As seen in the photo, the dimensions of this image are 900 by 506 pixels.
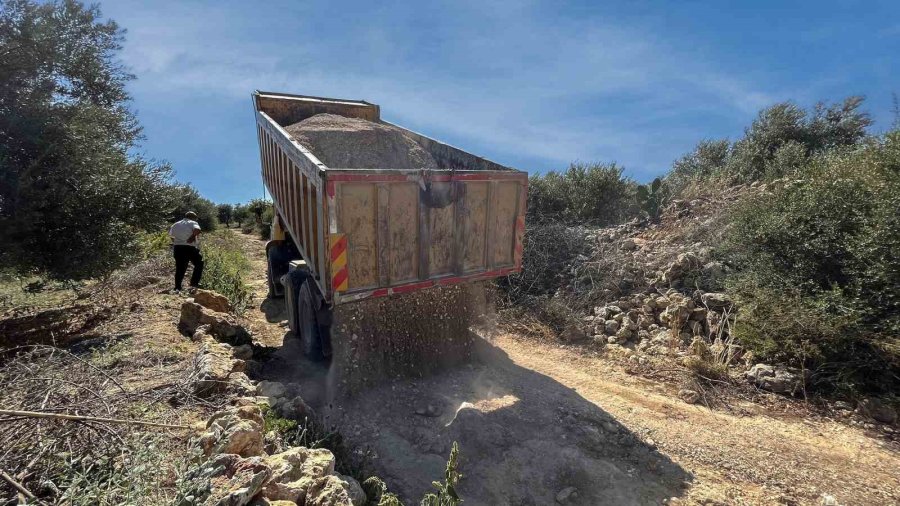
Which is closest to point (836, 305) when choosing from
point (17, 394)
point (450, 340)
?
point (450, 340)

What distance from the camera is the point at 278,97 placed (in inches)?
314

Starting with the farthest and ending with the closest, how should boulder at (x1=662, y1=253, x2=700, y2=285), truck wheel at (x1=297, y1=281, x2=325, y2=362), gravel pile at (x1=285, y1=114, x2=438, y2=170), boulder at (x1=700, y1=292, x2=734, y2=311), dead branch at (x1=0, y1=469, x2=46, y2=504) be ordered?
boulder at (x1=662, y1=253, x2=700, y2=285)
boulder at (x1=700, y1=292, x2=734, y2=311)
gravel pile at (x1=285, y1=114, x2=438, y2=170)
truck wheel at (x1=297, y1=281, x2=325, y2=362)
dead branch at (x1=0, y1=469, x2=46, y2=504)

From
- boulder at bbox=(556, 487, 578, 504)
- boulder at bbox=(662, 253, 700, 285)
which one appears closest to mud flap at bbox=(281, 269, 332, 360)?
boulder at bbox=(556, 487, 578, 504)

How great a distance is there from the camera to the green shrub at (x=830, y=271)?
4.99m

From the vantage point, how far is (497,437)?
13.0ft

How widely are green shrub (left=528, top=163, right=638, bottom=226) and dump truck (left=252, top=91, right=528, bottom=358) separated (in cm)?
606

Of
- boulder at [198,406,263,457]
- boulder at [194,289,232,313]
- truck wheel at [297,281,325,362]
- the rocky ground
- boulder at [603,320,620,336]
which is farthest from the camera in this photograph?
boulder at [603,320,620,336]

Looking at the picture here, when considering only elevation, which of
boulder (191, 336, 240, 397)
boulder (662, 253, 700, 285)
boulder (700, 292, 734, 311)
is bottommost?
boulder (191, 336, 240, 397)

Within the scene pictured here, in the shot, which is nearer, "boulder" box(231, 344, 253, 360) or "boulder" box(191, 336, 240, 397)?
"boulder" box(191, 336, 240, 397)

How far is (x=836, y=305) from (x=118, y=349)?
7.98 m

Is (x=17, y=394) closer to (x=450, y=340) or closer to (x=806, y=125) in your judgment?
(x=450, y=340)

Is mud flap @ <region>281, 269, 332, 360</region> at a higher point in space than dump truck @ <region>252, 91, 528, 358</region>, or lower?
lower

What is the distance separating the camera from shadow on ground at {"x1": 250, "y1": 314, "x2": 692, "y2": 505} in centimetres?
344

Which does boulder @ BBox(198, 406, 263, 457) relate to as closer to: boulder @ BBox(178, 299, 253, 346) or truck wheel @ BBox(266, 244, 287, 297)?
boulder @ BBox(178, 299, 253, 346)
